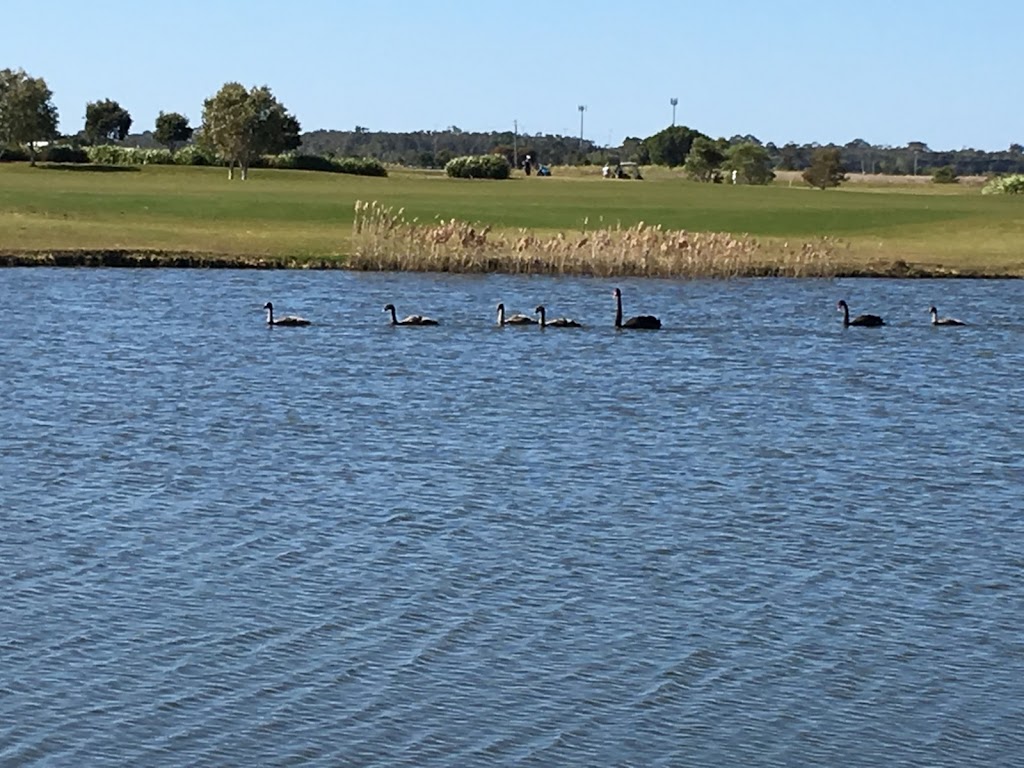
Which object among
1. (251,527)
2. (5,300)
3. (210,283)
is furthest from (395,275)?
(251,527)

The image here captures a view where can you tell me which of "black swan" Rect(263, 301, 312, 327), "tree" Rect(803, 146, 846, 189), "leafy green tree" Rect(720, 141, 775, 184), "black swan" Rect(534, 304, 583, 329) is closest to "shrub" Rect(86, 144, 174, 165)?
"leafy green tree" Rect(720, 141, 775, 184)

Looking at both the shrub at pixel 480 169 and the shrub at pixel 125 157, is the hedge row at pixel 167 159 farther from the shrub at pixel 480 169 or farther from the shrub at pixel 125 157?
the shrub at pixel 480 169

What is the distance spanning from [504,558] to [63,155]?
320ft

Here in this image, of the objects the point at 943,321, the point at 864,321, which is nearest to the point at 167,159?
the point at 864,321

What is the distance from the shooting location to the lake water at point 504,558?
13.4 m

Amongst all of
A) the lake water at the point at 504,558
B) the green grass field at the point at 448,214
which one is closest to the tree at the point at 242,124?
the green grass field at the point at 448,214

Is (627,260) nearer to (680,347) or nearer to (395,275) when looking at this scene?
(395,275)

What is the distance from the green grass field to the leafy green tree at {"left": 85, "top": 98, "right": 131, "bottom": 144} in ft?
230

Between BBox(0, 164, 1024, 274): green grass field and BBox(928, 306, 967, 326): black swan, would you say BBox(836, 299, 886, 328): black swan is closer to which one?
BBox(928, 306, 967, 326): black swan

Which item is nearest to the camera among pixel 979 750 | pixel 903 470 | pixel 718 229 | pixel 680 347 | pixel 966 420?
pixel 979 750

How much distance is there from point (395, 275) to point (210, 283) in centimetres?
471

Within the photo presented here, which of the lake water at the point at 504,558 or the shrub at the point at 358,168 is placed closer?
the lake water at the point at 504,558

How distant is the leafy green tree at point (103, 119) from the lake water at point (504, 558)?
135 metres

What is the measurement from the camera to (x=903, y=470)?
78.4 feet
